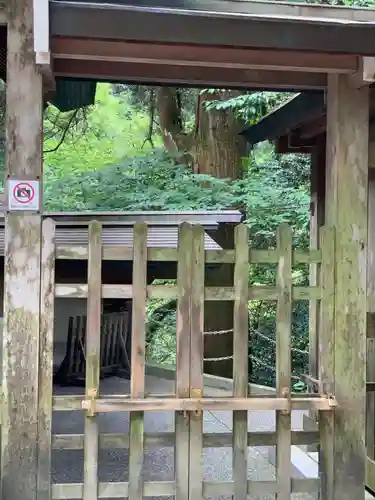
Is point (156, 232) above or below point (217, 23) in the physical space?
below

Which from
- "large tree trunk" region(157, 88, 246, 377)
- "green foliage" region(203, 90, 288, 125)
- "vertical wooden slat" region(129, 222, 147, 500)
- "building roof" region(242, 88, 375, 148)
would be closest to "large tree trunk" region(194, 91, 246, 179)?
"large tree trunk" region(157, 88, 246, 377)

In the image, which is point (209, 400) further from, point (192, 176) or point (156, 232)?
point (192, 176)

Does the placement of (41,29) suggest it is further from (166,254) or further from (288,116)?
(288,116)

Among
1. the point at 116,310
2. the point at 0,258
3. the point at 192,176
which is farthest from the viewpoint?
the point at 192,176

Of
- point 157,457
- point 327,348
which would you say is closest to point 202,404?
point 327,348

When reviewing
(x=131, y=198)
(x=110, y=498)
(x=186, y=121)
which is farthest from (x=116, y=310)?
(x=110, y=498)

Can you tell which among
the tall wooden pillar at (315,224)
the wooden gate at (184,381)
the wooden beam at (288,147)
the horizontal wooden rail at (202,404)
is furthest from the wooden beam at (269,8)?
the horizontal wooden rail at (202,404)

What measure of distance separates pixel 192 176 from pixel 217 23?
6.57 m

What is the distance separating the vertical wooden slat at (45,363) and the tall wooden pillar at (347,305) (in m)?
1.57

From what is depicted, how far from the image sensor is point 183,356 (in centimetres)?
316

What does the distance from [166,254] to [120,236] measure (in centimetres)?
314

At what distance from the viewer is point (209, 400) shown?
313 cm

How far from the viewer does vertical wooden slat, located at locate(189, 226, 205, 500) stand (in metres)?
3.17

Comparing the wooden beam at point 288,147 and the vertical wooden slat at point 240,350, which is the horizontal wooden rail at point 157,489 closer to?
the vertical wooden slat at point 240,350
